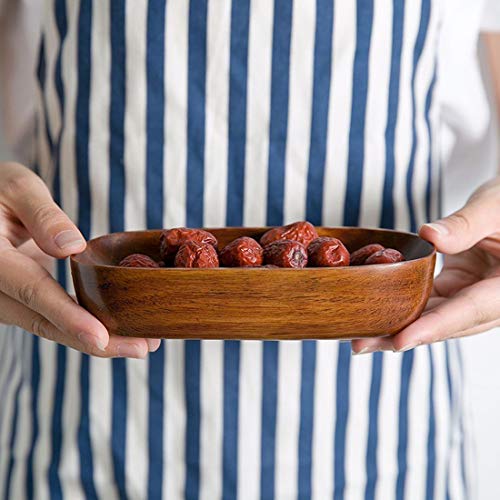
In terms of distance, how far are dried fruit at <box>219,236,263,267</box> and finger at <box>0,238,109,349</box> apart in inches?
4.1

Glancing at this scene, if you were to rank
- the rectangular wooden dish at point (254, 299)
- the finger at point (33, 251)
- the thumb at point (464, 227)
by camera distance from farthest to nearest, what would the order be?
1. the finger at point (33, 251)
2. the thumb at point (464, 227)
3. the rectangular wooden dish at point (254, 299)

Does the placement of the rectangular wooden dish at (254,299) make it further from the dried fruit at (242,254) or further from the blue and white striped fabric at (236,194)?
the blue and white striped fabric at (236,194)

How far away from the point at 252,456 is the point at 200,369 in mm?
105

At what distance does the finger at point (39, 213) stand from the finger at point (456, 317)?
0.25 m

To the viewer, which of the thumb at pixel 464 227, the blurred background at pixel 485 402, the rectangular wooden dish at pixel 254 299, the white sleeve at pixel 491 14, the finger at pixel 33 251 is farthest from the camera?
the blurred background at pixel 485 402

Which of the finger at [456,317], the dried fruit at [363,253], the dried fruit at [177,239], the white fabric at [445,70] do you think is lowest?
the finger at [456,317]

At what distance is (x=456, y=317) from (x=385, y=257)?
0.10 m

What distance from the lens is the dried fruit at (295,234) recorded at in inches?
26.3

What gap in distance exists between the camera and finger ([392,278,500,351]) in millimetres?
634

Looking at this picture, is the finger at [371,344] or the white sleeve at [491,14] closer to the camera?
the finger at [371,344]

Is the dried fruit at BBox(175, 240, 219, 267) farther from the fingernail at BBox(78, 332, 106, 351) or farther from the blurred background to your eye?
the blurred background

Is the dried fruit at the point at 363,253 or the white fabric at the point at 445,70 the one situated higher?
the white fabric at the point at 445,70

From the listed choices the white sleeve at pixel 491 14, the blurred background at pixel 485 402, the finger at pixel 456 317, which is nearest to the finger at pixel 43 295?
the finger at pixel 456 317

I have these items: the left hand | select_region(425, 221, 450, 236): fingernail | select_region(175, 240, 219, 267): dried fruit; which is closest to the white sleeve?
the left hand
